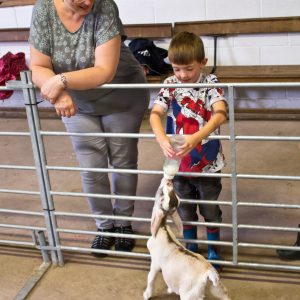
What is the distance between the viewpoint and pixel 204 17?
4.19 meters

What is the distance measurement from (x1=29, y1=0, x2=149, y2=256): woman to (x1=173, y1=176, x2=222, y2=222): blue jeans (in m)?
0.29

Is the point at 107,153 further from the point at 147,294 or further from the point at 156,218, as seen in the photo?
the point at 147,294

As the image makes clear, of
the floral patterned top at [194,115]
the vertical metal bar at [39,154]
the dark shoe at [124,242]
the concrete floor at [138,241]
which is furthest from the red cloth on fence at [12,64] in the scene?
the floral patterned top at [194,115]

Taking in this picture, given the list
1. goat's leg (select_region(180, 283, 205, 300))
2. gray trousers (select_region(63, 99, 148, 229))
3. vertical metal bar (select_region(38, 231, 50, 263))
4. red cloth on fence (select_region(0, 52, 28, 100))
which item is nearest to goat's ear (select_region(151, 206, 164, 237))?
goat's leg (select_region(180, 283, 205, 300))

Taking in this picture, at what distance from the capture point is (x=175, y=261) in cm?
169

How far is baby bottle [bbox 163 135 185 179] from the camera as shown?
5.52ft

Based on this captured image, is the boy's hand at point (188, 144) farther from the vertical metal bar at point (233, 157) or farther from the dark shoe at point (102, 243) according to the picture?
the dark shoe at point (102, 243)

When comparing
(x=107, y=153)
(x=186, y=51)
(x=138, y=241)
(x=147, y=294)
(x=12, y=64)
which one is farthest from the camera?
(x=12, y=64)

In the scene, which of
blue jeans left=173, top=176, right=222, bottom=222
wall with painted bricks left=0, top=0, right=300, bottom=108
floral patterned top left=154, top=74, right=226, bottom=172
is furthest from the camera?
wall with painted bricks left=0, top=0, right=300, bottom=108

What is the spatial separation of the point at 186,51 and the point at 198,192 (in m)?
0.65

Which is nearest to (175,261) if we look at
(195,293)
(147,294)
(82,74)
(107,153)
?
(195,293)

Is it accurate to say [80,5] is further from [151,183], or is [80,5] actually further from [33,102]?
[151,183]

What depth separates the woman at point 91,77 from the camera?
69.7 inches

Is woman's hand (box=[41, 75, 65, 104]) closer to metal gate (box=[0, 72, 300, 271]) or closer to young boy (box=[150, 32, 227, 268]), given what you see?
metal gate (box=[0, 72, 300, 271])
